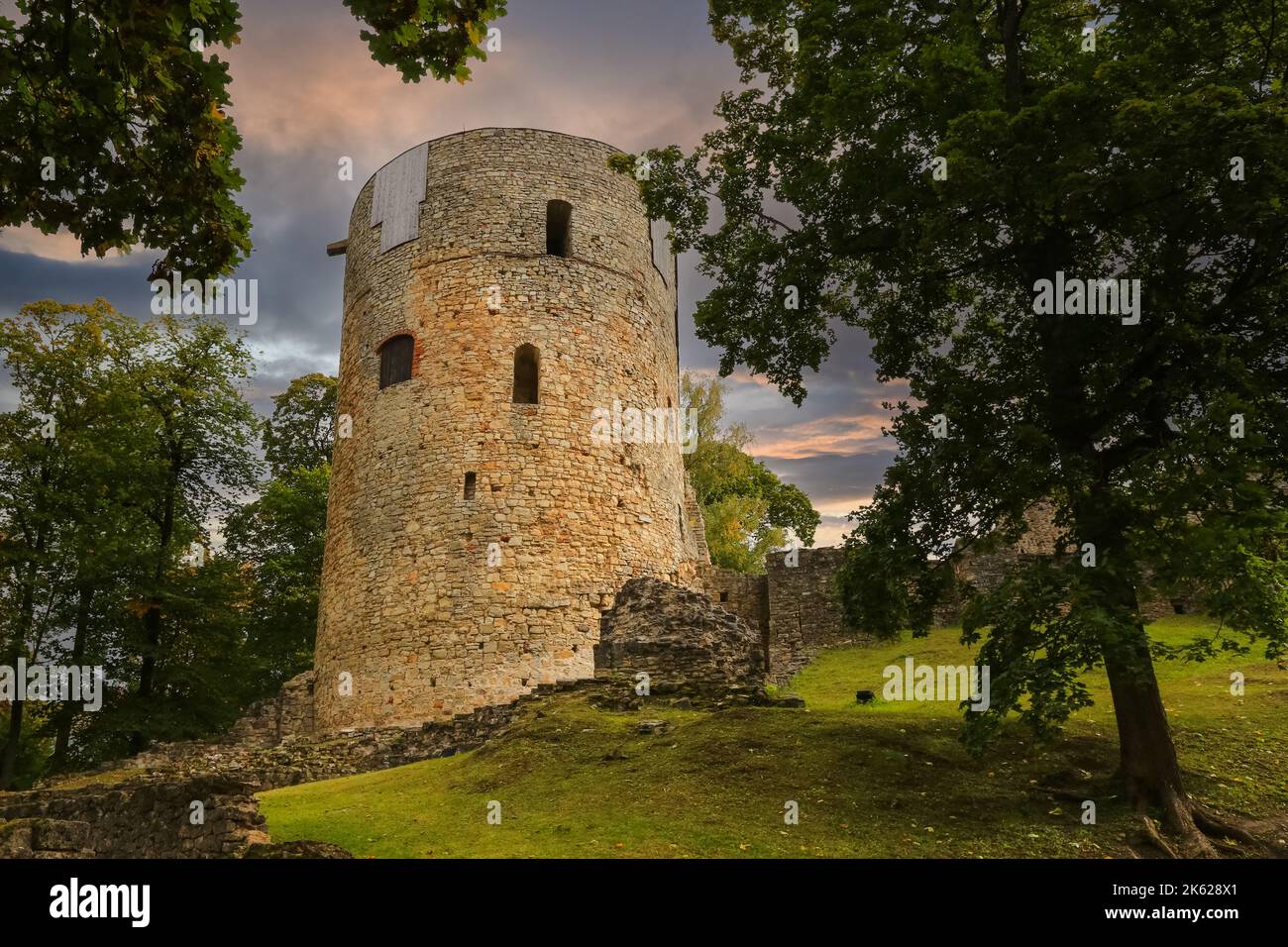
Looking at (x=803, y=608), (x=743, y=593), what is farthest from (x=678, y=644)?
(x=743, y=593)

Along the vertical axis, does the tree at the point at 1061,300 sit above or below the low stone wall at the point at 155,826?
above

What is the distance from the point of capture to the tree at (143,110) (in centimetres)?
546

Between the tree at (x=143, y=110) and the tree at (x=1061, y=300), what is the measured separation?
17.4ft

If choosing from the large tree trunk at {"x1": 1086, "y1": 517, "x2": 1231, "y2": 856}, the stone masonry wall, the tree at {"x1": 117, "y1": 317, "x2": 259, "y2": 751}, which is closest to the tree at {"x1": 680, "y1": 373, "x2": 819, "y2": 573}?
the stone masonry wall

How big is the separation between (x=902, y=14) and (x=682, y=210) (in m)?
3.63

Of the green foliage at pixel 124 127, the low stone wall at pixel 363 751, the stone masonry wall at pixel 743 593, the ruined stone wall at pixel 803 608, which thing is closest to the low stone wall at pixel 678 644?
the low stone wall at pixel 363 751

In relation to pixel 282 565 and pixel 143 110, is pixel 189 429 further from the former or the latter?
pixel 143 110

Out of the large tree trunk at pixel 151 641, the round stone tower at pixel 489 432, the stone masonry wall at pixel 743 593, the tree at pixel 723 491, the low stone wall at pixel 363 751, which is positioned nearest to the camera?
the low stone wall at pixel 363 751

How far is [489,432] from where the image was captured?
18141 mm

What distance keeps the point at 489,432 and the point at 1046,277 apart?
11.3m

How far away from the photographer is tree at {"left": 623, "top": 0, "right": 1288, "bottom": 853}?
775cm

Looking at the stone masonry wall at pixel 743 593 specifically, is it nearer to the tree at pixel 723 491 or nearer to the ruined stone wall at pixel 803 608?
the ruined stone wall at pixel 803 608
